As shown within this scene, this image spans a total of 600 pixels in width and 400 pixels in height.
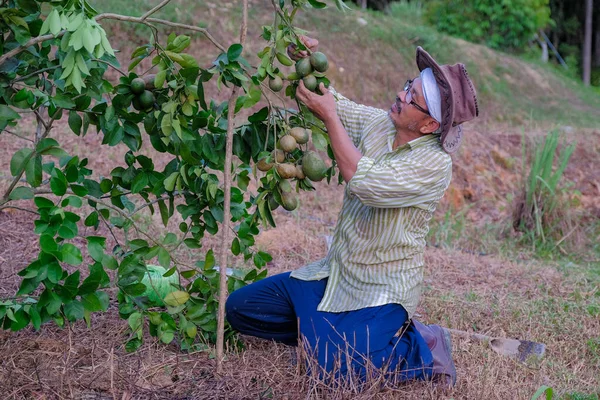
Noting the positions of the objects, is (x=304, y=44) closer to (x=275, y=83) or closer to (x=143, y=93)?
(x=275, y=83)

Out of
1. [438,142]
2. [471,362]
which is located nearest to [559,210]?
[471,362]

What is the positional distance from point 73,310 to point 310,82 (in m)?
1.18

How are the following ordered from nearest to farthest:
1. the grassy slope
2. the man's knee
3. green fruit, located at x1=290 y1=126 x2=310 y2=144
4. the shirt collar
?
green fruit, located at x1=290 y1=126 x2=310 y2=144
the shirt collar
the man's knee
the grassy slope

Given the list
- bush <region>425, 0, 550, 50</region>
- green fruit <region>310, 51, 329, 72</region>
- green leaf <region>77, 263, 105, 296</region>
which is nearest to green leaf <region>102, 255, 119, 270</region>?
green leaf <region>77, 263, 105, 296</region>

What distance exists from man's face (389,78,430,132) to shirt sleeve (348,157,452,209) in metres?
0.18

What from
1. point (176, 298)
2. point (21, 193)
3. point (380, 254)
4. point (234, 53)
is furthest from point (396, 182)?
point (21, 193)

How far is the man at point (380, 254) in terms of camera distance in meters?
2.68

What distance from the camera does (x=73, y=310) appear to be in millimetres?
2465

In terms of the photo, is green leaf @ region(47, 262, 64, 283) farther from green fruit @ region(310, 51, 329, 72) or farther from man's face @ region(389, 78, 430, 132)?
man's face @ region(389, 78, 430, 132)

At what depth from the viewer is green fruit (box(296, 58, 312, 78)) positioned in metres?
2.62

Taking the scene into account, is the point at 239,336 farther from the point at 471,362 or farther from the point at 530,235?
the point at 530,235

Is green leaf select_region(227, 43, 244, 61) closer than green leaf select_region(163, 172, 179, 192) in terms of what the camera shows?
Yes

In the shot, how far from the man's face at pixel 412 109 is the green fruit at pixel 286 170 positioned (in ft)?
1.67

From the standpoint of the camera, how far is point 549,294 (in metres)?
4.64
